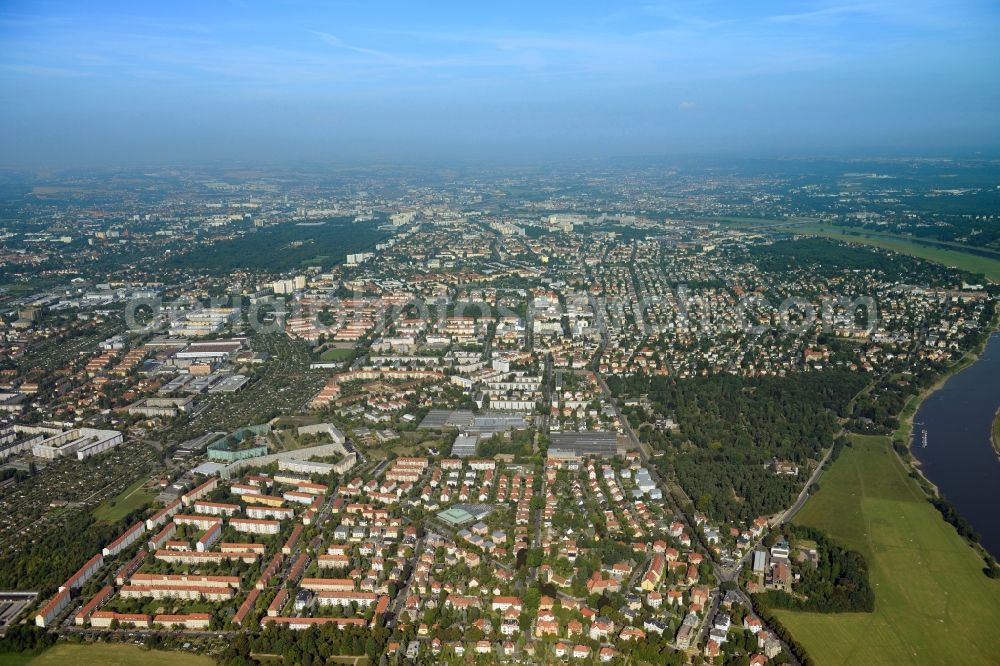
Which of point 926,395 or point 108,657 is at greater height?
point 926,395

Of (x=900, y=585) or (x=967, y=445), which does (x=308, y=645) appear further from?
(x=967, y=445)

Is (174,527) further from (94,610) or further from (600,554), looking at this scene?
(600,554)

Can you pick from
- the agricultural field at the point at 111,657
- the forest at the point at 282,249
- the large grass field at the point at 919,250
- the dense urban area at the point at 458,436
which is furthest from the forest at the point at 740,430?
the forest at the point at 282,249

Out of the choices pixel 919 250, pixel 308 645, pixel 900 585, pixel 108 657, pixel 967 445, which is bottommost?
pixel 108 657

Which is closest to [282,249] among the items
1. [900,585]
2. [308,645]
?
[308,645]

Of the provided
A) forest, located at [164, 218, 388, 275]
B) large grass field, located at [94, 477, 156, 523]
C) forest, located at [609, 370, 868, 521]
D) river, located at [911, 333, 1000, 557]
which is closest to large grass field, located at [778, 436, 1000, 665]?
river, located at [911, 333, 1000, 557]

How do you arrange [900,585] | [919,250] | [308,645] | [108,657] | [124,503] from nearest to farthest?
[308,645], [108,657], [900,585], [124,503], [919,250]

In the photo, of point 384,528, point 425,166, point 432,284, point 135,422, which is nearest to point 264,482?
point 384,528
